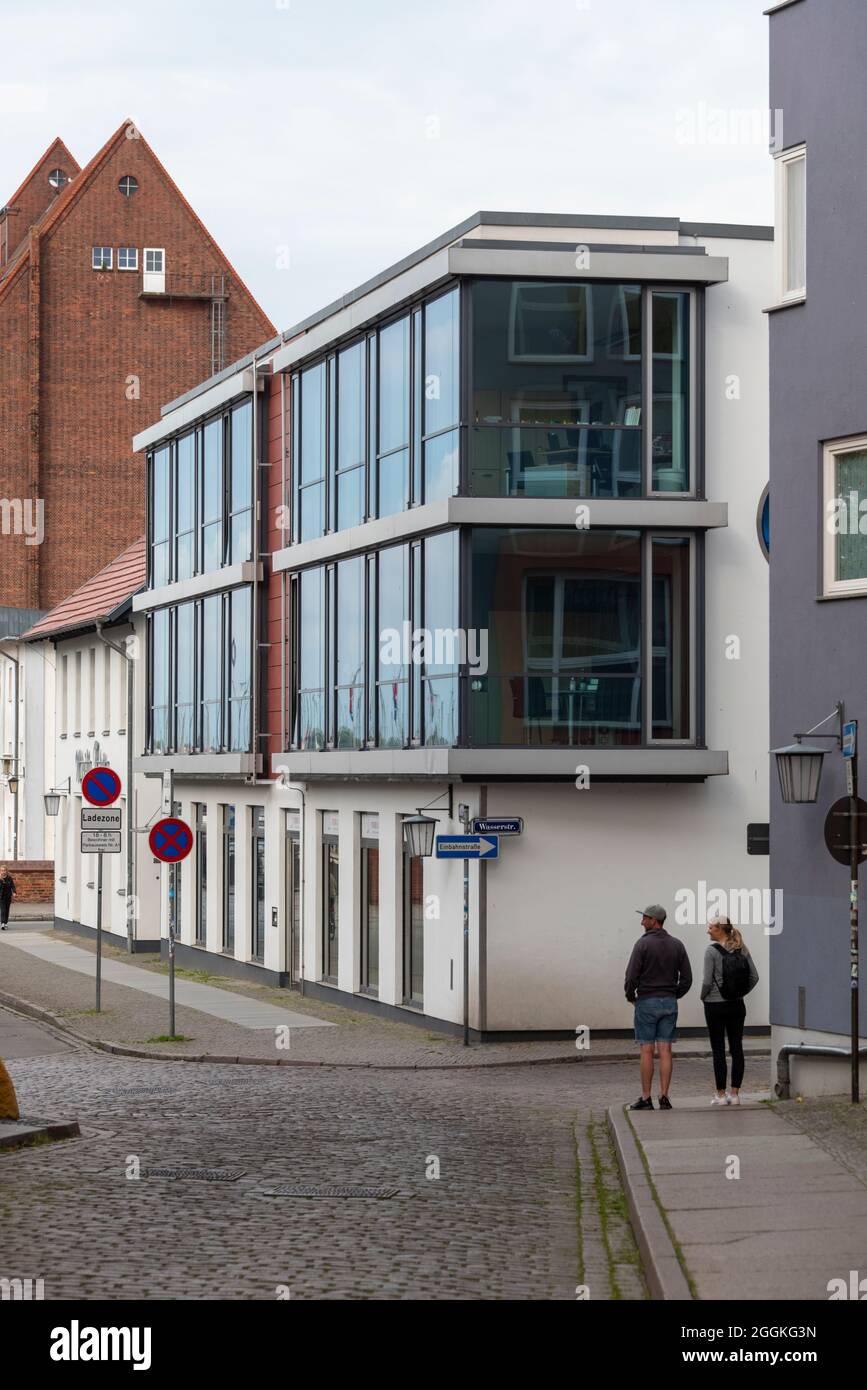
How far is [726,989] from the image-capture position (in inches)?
669

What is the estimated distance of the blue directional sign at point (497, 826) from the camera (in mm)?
23422

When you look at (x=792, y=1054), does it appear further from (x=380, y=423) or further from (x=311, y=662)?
(x=311, y=662)

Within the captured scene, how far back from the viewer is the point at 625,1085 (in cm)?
2027

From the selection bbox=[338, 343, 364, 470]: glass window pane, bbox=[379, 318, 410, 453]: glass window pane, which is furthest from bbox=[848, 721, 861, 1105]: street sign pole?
bbox=[338, 343, 364, 470]: glass window pane

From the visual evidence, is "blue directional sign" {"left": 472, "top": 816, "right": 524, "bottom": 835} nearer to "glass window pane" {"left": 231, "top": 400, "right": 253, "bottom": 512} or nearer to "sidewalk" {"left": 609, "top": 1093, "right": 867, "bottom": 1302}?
"sidewalk" {"left": 609, "top": 1093, "right": 867, "bottom": 1302}

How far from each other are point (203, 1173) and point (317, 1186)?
0.92 metres

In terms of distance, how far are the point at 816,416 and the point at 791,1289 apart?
34.1 feet

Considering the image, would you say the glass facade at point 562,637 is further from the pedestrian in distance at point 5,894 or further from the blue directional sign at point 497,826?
the pedestrian in distance at point 5,894

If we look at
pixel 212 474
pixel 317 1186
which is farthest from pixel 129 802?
pixel 317 1186

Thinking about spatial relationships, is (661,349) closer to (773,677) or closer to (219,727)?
(773,677)

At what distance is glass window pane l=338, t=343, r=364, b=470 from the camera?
91.7ft

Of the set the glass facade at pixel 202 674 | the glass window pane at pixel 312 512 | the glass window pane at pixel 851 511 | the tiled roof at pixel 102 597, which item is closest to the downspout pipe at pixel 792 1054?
the glass window pane at pixel 851 511

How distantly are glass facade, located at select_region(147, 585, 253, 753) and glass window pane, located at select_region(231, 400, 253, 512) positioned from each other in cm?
154

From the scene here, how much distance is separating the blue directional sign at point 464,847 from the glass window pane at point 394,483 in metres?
5.06
